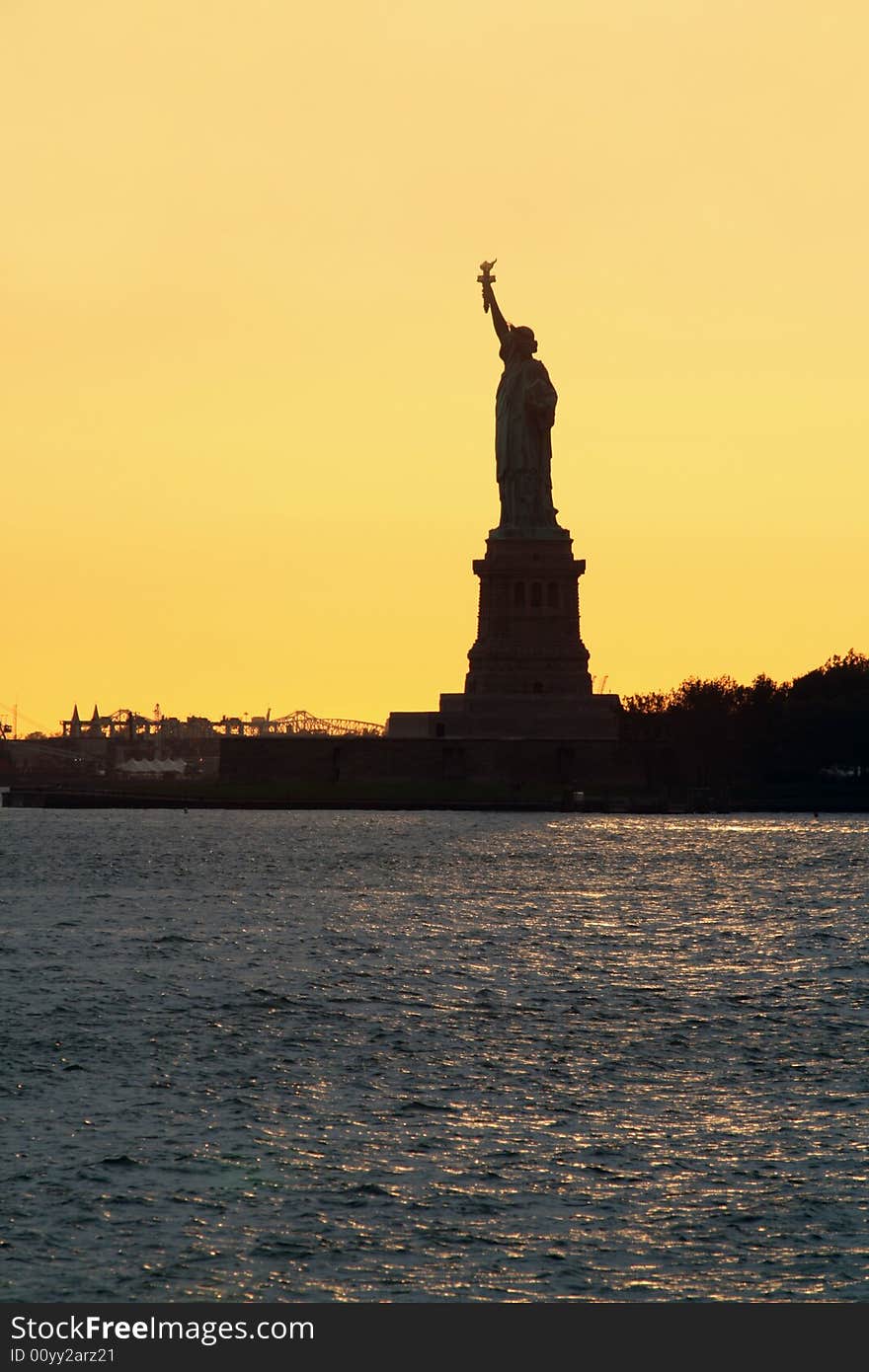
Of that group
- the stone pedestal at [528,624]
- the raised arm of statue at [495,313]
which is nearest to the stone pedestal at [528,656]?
the stone pedestal at [528,624]

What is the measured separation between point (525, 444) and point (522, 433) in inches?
31.7

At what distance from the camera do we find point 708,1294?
24.2m

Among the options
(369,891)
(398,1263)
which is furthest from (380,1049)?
(369,891)

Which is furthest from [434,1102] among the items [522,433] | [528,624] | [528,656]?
[522,433]

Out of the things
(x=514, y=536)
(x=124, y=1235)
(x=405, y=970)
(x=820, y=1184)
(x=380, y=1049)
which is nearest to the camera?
(x=124, y=1235)

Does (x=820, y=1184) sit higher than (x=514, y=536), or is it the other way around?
(x=514, y=536)

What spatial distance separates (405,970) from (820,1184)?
27.1 meters

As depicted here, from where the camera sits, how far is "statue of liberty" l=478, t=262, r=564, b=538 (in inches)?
6467

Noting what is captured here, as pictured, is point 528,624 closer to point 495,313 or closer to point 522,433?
point 522,433

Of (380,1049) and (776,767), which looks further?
(776,767)

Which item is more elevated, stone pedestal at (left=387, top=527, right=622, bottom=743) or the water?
stone pedestal at (left=387, top=527, right=622, bottom=743)

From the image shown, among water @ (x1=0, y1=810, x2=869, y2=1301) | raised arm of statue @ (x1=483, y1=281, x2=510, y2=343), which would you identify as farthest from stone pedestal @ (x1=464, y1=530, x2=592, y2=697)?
water @ (x1=0, y1=810, x2=869, y2=1301)

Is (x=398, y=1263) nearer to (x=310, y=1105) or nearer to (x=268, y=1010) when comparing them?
(x=310, y=1105)

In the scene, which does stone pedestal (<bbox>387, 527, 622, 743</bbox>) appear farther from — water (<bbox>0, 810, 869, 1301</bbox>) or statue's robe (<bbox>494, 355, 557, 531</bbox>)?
water (<bbox>0, 810, 869, 1301</bbox>)
